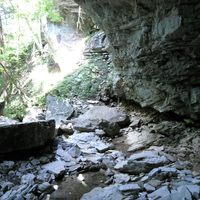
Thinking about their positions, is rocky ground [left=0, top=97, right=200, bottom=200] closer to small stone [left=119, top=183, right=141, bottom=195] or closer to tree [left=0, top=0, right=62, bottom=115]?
small stone [left=119, top=183, right=141, bottom=195]

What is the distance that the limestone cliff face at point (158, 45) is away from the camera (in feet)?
12.3

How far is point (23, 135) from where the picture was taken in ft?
14.2

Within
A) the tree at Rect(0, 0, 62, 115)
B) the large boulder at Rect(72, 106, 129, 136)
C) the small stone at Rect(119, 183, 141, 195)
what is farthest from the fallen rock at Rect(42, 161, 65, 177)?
the tree at Rect(0, 0, 62, 115)

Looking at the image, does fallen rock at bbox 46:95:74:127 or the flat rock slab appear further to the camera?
fallen rock at bbox 46:95:74:127

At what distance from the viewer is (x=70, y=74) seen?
1127cm

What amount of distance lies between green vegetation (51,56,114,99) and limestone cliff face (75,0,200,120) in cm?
353

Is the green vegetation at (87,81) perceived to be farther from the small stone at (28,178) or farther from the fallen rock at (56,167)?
the small stone at (28,178)

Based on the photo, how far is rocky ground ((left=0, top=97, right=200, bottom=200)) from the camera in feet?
10.3

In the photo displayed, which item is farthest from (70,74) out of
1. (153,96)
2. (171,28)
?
(171,28)

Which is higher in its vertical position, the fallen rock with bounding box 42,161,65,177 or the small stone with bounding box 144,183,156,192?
the small stone with bounding box 144,183,156,192

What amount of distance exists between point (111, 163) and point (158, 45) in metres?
3.23

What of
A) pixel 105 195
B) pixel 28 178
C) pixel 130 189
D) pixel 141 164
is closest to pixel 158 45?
pixel 141 164

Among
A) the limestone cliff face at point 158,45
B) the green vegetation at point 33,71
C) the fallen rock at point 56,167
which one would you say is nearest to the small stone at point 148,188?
the fallen rock at point 56,167

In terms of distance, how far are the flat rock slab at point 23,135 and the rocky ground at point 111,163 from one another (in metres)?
0.32
